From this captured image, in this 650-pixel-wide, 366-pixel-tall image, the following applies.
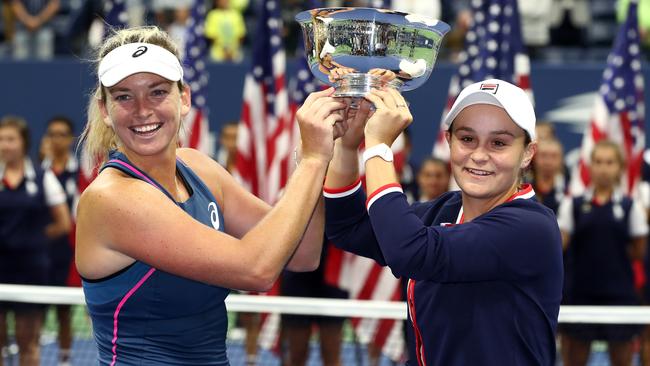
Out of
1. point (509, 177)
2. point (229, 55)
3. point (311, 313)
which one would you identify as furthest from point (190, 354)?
point (229, 55)

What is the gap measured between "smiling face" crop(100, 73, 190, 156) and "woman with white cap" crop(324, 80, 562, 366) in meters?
0.64

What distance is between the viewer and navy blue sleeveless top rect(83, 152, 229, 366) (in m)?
3.50

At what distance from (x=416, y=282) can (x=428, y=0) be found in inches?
331

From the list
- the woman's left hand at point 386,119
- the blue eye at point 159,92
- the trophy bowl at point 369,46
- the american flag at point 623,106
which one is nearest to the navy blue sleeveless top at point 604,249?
the american flag at point 623,106

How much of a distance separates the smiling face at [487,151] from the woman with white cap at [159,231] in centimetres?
39

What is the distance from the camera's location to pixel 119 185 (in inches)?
137

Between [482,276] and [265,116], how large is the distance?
22.3ft

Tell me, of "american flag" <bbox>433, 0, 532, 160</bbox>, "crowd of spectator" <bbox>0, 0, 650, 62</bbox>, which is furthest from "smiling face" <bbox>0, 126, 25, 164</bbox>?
"crowd of spectator" <bbox>0, 0, 650, 62</bbox>

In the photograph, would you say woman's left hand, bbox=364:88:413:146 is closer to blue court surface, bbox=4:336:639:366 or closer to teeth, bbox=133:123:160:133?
teeth, bbox=133:123:160:133

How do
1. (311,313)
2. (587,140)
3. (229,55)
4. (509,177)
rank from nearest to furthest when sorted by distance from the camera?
1. (509,177)
2. (311,313)
3. (587,140)
4. (229,55)

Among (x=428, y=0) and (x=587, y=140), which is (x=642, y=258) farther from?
(x=428, y=0)

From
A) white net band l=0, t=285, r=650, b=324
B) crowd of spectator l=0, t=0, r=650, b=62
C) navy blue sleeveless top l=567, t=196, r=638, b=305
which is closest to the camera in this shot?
white net band l=0, t=285, r=650, b=324

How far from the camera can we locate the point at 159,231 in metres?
3.42

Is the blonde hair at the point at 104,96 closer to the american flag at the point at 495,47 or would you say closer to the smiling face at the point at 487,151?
the smiling face at the point at 487,151
